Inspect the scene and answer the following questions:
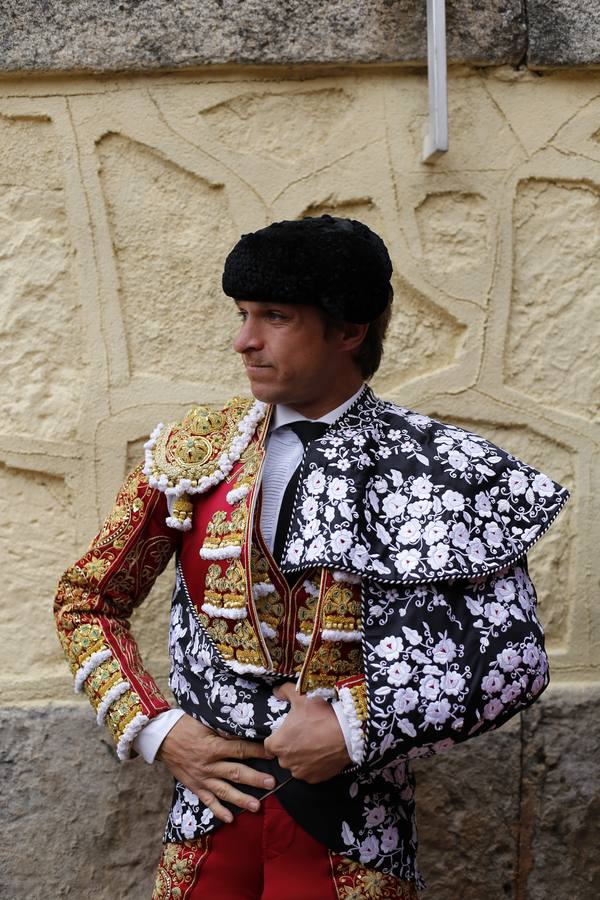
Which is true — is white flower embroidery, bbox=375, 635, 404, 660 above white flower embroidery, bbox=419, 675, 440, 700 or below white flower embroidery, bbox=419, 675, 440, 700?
above

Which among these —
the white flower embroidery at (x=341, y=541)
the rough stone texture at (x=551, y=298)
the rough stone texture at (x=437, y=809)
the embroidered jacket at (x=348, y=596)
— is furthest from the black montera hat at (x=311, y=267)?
the rough stone texture at (x=437, y=809)

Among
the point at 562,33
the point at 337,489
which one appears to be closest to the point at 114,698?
the point at 337,489

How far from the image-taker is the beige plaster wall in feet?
7.59

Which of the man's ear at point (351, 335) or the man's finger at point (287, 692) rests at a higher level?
the man's ear at point (351, 335)

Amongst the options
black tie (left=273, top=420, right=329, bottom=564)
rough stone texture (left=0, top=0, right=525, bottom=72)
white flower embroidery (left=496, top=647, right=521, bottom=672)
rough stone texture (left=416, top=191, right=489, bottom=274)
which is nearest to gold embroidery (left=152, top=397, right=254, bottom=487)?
black tie (left=273, top=420, right=329, bottom=564)

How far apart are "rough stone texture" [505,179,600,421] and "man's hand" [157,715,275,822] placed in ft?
3.49

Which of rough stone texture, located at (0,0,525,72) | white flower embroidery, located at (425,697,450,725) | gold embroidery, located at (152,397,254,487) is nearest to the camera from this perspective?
white flower embroidery, located at (425,697,450,725)

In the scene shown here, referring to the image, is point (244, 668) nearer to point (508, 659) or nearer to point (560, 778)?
point (508, 659)

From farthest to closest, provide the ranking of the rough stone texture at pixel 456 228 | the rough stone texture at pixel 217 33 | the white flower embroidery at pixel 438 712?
the rough stone texture at pixel 456 228 < the rough stone texture at pixel 217 33 < the white flower embroidery at pixel 438 712

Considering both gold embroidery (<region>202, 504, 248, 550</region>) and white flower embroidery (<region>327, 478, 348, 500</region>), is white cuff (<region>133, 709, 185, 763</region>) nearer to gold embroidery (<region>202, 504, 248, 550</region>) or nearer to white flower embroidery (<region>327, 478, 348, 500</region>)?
gold embroidery (<region>202, 504, 248, 550</region>)

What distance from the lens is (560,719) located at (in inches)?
93.0

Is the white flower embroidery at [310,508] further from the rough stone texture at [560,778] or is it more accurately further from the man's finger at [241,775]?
the rough stone texture at [560,778]

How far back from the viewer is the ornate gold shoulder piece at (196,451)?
1.75m

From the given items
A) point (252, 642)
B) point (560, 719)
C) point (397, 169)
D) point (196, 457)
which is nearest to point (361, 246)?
point (196, 457)
